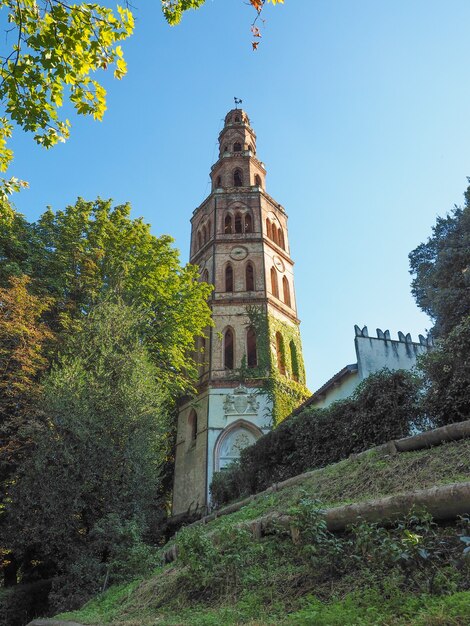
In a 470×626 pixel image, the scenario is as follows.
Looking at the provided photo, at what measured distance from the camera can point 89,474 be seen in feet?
42.0

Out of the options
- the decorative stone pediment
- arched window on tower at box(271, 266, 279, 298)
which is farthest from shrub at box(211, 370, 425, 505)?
arched window on tower at box(271, 266, 279, 298)

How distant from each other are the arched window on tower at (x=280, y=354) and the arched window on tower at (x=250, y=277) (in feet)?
10.3

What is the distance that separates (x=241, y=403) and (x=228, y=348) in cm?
367

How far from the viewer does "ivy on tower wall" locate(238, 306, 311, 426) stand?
920 inches

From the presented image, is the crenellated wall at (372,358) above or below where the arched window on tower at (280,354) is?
below

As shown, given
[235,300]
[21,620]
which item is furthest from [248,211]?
[21,620]

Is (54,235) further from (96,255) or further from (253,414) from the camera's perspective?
(253,414)

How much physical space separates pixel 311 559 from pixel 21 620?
11.4 meters

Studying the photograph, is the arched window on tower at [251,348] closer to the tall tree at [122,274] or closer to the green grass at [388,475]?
the tall tree at [122,274]

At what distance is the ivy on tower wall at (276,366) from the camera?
76.6ft

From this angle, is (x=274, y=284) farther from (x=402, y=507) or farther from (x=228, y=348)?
(x=402, y=507)

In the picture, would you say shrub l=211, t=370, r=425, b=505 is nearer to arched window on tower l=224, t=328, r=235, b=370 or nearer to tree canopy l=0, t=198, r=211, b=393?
tree canopy l=0, t=198, r=211, b=393

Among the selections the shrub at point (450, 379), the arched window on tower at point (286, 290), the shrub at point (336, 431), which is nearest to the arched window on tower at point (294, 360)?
the arched window on tower at point (286, 290)

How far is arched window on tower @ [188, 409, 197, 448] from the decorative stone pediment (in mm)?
2212
